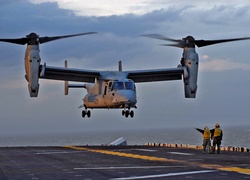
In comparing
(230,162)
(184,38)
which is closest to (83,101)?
(184,38)

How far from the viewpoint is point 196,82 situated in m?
54.0

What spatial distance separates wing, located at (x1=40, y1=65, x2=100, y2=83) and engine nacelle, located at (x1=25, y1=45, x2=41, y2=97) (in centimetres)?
524

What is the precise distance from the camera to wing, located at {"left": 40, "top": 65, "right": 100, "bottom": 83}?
183ft

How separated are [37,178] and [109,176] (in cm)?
280

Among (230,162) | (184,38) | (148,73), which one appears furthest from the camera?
(148,73)

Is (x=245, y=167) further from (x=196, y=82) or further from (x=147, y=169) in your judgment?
(x=196, y=82)

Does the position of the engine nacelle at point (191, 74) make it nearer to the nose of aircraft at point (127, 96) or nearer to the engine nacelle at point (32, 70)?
the nose of aircraft at point (127, 96)

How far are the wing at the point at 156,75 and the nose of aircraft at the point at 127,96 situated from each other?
7800mm

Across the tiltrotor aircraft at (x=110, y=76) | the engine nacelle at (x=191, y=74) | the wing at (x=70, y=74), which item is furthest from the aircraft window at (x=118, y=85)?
the engine nacelle at (x=191, y=74)

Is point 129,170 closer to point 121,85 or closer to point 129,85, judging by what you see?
point 121,85

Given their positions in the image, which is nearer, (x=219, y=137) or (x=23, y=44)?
(x=219, y=137)

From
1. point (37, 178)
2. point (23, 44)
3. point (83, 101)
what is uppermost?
point (23, 44)

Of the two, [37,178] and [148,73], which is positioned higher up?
[148,73]

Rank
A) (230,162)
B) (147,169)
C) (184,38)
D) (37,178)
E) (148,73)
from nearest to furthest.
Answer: (37,178) < (147,169) < (230,162) < (184,38) < (148,73)
